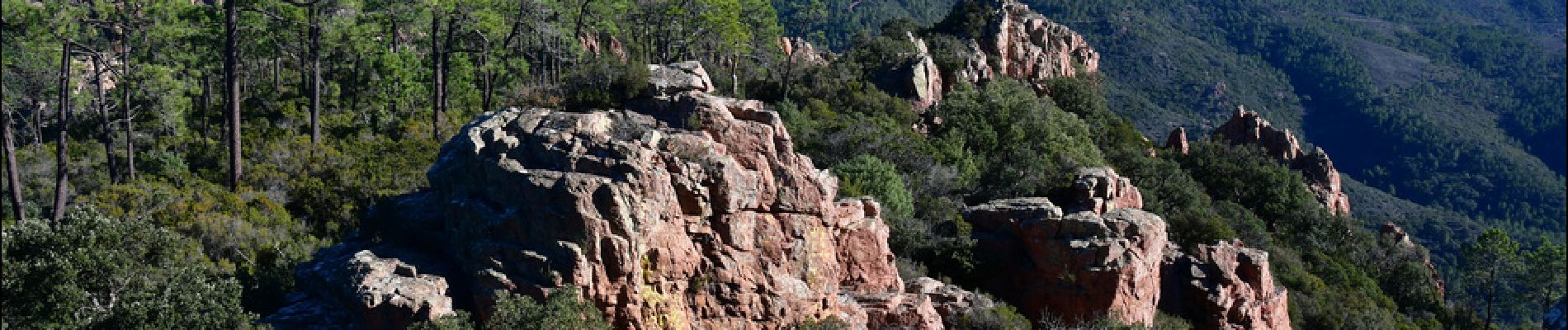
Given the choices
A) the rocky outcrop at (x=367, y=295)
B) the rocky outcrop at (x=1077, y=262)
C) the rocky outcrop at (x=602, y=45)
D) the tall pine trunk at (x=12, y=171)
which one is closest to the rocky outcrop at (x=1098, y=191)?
the rocky outcrop at (x=1077, y=262)

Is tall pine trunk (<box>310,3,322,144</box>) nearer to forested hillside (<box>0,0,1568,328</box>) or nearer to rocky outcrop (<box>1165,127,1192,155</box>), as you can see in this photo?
forested hillside (<box>0,0,1568,328</box>)

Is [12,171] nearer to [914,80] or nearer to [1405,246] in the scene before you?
[914,80]

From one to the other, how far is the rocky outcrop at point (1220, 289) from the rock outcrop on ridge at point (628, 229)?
9692 mm

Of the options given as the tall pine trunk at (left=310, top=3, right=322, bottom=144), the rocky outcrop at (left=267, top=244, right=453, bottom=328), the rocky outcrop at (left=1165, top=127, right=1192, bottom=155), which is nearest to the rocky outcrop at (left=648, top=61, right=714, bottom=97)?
the rocky outcrop at (left=267, top=244, right=453, bottom=328)

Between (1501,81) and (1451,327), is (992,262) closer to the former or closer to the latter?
(1451,327)

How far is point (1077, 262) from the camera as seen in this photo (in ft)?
85.3

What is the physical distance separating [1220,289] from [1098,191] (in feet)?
15.3

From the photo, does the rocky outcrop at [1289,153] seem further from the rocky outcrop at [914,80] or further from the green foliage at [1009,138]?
the rocky outcrop at [914,80]

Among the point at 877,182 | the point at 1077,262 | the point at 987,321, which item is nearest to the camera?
the point at 987,321

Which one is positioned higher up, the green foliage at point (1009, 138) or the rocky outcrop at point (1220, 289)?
the green foliage at point (1009, 138)

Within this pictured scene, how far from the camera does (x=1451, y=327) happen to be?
52.6 metres

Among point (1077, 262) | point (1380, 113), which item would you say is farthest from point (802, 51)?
point (1380, 113)

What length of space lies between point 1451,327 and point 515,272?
1954 inches

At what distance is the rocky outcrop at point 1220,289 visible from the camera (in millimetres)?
28656
